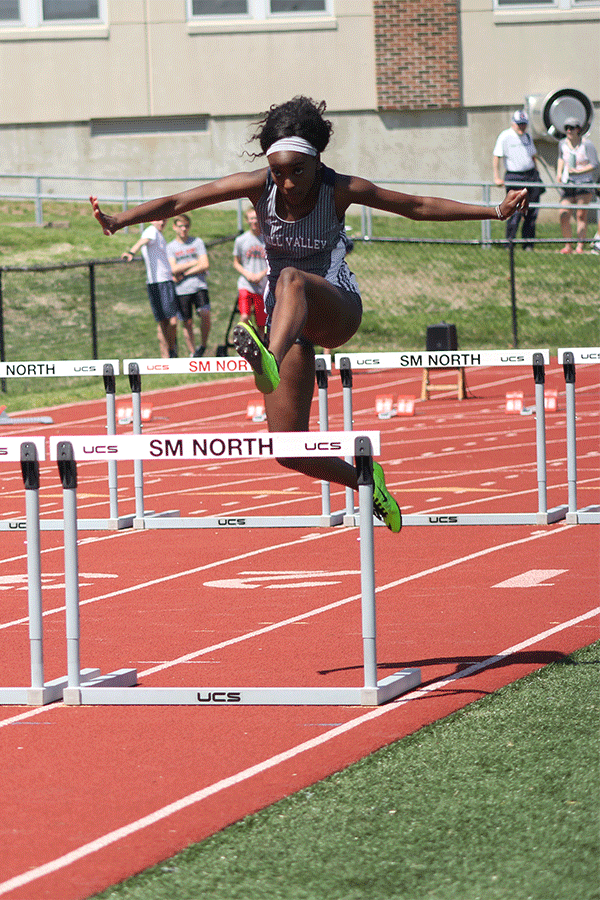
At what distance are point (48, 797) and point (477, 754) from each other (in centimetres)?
142

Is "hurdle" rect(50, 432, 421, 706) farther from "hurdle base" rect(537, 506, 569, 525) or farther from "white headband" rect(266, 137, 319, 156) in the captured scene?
"hurdle base" rect(537, 506, 569, 525)

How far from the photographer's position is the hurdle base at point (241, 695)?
590 cm

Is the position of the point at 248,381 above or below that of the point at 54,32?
below

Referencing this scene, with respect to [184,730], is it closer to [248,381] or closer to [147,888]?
[147,888]

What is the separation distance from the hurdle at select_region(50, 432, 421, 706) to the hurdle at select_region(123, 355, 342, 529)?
4341 millimetres

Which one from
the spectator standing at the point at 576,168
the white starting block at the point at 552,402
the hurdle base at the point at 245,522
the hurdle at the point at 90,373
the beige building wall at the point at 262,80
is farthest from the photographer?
the beige building wall at the point at 262,80

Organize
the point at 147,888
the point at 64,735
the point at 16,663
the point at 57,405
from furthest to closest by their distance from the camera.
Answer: the point at 57,405, the point at 16,663, the point at 64,735, the point at 147,888

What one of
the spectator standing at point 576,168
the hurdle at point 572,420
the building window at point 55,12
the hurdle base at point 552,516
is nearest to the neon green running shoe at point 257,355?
the hurdle at point 572,420

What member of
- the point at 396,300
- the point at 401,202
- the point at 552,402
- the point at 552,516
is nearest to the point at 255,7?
the point at 396,300

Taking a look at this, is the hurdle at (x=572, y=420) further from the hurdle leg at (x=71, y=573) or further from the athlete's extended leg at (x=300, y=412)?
the hurdle leg at (x=71, y=573)

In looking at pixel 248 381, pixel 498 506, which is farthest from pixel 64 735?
pixel 248 381

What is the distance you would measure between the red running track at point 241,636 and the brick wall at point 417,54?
18.0m

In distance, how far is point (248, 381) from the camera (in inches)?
873

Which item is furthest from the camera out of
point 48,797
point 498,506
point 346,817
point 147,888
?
point 498,506
